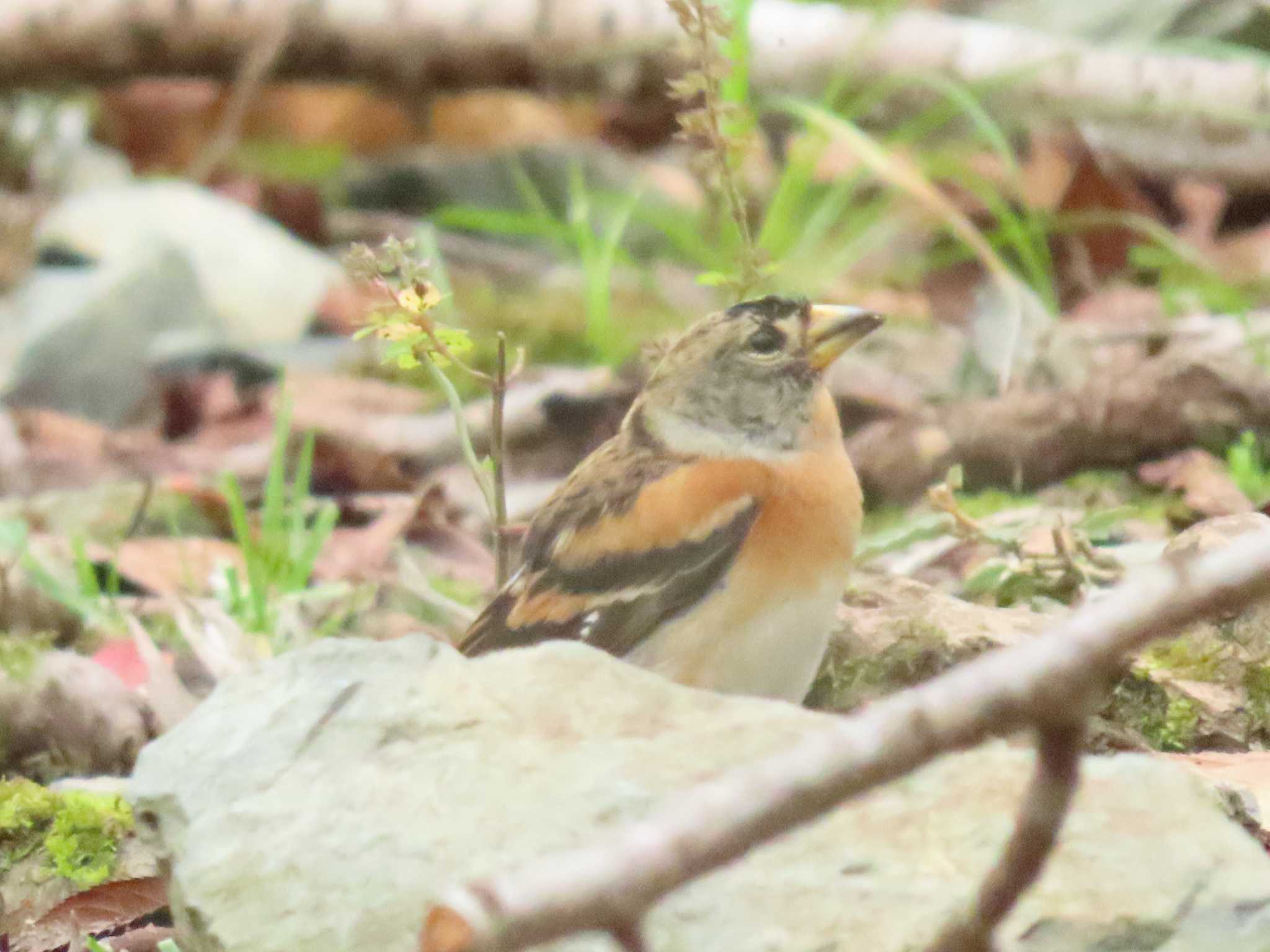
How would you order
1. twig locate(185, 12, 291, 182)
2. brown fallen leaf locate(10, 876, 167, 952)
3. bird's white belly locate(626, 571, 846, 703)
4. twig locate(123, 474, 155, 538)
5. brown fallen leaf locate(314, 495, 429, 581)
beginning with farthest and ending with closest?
twig locate(185, 12, 291, 182) → twig locate(123, 474, 155, 538) → brown fallen leaf locate(314, 495, 429, 581) → bird's white belly locate(626, 571, 846, 703) → brown fallen leaf locate(10, 876, 167, 952)

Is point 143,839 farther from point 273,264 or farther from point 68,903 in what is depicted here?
point 273,264

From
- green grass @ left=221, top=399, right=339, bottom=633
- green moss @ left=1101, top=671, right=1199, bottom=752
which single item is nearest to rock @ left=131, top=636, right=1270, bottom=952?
green moss @ left=1101, top=671, right=1199, bottom=752

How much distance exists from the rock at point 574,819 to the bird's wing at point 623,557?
0.58 meters

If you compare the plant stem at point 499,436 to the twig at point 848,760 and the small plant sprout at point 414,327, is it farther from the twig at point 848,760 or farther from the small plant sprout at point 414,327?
the twig at point 848,760

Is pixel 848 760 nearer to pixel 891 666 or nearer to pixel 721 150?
pixel 891 666

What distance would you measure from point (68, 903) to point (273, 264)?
4.78 metres

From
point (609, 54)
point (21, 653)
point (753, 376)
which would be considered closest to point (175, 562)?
point (21, 653)

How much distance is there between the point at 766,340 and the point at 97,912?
1406 millimetres

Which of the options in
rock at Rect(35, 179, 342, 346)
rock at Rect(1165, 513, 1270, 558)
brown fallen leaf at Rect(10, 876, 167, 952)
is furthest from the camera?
rock at Rect(35, 179, 342, 346)

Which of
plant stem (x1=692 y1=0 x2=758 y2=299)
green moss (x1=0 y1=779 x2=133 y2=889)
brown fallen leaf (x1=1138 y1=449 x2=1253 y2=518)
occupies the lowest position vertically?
Answer: green moss (x1=0 y1=779 x2=133 y2=889)

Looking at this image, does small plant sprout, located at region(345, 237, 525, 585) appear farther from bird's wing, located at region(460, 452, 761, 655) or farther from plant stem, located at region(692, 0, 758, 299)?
plant stem, located at region(692, 0, 758, 299)

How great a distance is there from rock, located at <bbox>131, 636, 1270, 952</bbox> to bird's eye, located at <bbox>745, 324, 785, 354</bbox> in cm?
109

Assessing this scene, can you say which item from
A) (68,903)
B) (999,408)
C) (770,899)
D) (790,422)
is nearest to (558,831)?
(770,899)

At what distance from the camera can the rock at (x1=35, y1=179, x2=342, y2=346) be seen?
6.94 metres
